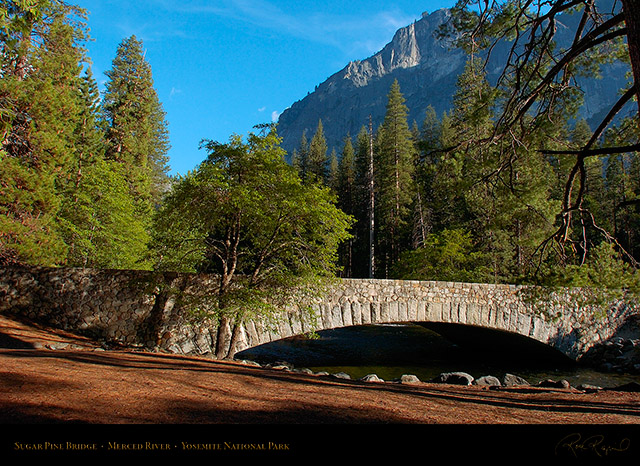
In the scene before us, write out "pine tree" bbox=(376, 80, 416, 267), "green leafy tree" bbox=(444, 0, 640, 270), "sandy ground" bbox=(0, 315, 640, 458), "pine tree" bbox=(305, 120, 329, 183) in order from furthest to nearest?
"pine tree" bbox=(305, 120, 329, 183) → "pine tree" bbox=(376, 80, 416, 267) → "green leafy tree" bbox=(444, 0, 640, 270) → "sandy ground" bbox=(0, 315, 640, 458)

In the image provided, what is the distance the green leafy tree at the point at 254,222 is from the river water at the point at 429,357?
4.78 metres

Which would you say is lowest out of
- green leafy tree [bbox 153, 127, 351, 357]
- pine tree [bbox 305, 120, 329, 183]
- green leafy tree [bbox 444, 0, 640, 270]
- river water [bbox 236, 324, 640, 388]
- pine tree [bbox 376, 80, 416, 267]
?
river water [bbox 236, 324, 640, 388]

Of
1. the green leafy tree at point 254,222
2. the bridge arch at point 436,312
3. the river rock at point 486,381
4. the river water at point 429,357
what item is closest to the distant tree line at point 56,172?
the green leafy tree at point 254,222

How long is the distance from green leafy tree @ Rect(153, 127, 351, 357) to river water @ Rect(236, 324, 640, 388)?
15.7ft

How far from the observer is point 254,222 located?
9250mm

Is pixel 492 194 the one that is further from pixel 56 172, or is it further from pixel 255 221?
pixel 56 172

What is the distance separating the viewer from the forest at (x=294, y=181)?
19.1 ft

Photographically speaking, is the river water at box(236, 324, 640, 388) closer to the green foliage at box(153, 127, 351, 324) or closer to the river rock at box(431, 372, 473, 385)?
the river rock at box(431, 372, 473, 385)

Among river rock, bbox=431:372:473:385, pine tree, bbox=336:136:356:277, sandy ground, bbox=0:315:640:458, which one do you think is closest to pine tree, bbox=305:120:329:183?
pine tree, bbox=336:136:356:277

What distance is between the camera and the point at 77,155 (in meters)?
16.5

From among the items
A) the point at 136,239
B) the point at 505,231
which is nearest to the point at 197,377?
the point at 136,239

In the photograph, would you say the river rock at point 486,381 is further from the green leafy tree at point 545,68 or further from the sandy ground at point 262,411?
the green leafy tree at point 545,68

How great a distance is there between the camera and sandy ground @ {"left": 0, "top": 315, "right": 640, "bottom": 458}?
265 centimetres

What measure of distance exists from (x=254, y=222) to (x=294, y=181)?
158 centimetres
